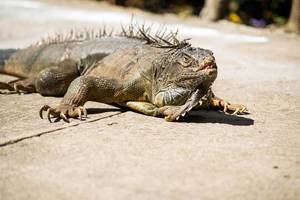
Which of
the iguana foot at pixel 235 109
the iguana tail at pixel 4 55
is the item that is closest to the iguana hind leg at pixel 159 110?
the iguana foot at pixel 235 109

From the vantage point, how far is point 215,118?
425 cm

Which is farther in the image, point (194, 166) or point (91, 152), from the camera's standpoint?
point (91, 152)

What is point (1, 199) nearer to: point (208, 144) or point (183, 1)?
point (208, 144)

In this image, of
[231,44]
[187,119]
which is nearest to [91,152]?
[187,119]

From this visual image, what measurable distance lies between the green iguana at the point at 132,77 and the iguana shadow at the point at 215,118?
94 mm

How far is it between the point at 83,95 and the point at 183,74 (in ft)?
2.75

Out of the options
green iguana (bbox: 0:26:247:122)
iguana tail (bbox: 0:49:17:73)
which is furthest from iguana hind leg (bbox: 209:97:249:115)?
iguana tail (bbox: 0:49:17:73)

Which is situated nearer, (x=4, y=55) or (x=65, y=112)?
(x=65, y=112)

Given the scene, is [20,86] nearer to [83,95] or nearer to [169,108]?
[83,95]

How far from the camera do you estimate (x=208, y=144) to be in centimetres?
352

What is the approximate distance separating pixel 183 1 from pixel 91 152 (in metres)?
9.75

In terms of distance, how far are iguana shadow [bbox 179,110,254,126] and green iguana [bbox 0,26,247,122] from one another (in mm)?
94

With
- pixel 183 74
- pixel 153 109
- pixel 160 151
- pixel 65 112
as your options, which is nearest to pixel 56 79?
pixel 65 112

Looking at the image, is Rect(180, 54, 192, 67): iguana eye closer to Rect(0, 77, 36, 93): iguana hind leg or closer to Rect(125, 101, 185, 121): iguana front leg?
Rect(125, 101, 185, 121): iguana front leg
